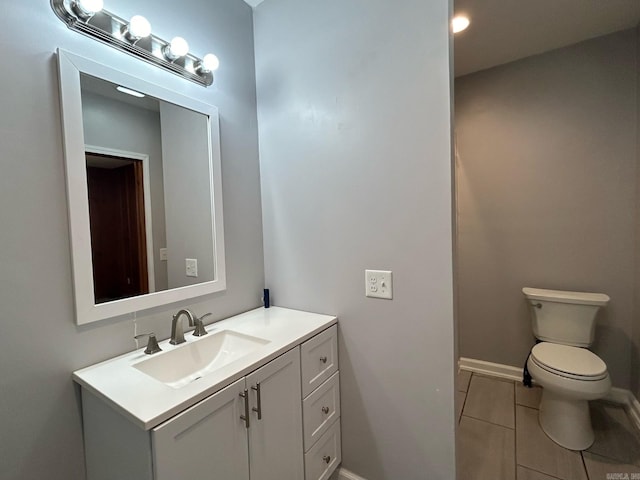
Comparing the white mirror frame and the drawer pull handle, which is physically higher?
the white mirror frame

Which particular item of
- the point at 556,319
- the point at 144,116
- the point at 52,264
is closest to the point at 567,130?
the point at 556,319

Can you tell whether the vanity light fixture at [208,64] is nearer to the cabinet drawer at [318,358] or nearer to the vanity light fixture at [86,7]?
the vanity light fixture at [86,7]

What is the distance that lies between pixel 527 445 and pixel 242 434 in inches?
70.0

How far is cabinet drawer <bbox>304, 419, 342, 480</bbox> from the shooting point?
1275 mm

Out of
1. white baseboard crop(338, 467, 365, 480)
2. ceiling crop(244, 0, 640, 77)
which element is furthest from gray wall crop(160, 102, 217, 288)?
white baseboard crop(338, 467, 365, 480)

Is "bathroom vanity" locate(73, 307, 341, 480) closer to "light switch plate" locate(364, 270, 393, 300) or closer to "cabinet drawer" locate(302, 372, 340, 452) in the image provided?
"cabinet drawer" locate(302, 372, 340, 452)

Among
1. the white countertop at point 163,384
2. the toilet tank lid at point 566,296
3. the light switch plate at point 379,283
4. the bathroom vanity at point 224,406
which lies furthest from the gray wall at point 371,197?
the toilet tank lid at point 566,296

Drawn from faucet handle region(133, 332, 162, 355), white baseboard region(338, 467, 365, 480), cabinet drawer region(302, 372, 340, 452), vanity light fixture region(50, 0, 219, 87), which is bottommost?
white baseboard region(338, 467, 365, 480)

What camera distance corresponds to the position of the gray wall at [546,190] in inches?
76.9

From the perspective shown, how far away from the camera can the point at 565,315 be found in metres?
2.00

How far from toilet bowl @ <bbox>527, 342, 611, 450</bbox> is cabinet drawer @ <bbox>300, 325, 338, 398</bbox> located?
4.37 feet

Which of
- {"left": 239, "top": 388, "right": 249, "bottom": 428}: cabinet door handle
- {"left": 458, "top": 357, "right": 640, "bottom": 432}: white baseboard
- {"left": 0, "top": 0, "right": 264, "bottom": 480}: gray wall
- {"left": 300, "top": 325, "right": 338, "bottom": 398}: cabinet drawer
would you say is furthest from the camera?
{"left": 458, "top": 357, "right": 640, "bottom": 432}: white baseboard

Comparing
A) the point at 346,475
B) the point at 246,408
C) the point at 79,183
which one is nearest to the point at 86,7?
the point at 79,183

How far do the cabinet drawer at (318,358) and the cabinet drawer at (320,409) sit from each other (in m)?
0.04
